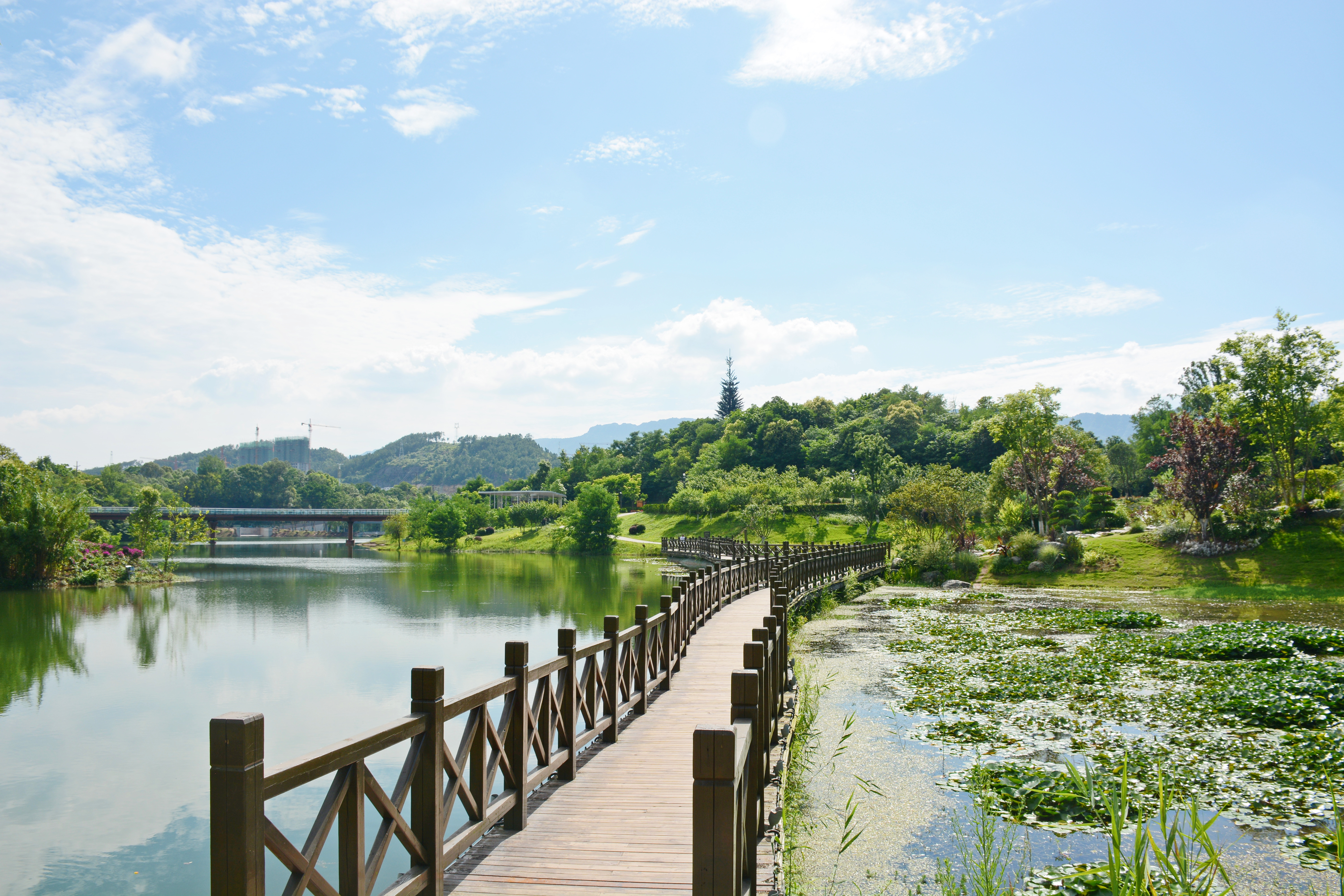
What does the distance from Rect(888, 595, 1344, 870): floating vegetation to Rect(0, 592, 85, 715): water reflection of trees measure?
58.0ft

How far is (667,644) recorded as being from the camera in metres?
10.9

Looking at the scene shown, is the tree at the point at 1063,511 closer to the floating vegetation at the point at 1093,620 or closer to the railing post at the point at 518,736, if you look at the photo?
the floating vegetation at the point at 1093,620

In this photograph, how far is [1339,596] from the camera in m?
24.6

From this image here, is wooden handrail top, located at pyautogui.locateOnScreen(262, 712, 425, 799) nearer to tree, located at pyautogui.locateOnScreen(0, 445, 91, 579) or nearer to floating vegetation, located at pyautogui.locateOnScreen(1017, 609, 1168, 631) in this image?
floating vegetation, located at pyautogui.locateOnScreen(1017, 609, 1168, 631)

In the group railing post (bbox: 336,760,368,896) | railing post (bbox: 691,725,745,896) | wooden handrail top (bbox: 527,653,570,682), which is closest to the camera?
railing post (bbox: 691,725,745,896)

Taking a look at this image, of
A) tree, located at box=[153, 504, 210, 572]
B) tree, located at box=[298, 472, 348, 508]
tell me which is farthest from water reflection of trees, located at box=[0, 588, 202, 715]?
tree, located at box=[298, 472, 348, 508]

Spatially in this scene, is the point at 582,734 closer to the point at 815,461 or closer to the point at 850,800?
the point at 850,800

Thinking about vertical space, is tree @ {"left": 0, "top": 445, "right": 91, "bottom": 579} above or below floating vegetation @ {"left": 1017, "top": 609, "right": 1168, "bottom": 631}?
above

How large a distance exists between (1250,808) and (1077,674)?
6.09 meters

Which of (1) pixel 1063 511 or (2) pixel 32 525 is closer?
(2) pixel 32 525

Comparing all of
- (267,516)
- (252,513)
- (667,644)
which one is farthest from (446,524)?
(667,644)

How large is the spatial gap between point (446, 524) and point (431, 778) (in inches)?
2801

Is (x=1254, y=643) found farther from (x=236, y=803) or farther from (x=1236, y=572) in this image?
(x=236, y=803)

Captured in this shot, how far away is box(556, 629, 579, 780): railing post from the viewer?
661cm
